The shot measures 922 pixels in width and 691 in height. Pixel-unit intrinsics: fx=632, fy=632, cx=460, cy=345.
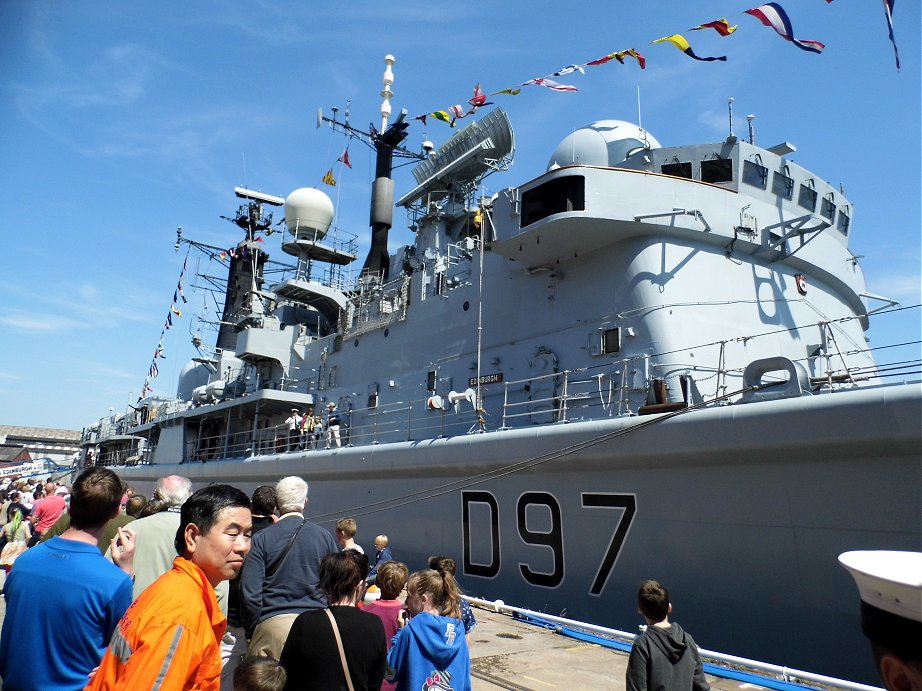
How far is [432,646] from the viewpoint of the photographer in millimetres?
2662

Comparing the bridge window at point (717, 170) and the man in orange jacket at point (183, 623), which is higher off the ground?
the bridge window at point (717, 170)

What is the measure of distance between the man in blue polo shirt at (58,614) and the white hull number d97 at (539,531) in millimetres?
5537

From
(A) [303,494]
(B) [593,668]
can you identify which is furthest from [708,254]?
(A) [303,494]

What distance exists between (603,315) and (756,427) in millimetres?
3395

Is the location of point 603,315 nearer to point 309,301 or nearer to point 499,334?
point 499,334

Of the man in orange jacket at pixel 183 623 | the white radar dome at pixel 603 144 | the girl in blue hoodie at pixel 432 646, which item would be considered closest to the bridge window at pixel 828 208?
the white radar dome at pixel 603 144

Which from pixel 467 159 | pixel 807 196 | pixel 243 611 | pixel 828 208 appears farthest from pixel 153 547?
pixel 467 159

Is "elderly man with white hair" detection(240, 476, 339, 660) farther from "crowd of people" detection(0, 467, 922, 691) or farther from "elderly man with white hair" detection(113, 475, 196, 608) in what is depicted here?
"elderly man with white hair" detection(113, 475, 196, 608)

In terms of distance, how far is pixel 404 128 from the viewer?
62.1ft

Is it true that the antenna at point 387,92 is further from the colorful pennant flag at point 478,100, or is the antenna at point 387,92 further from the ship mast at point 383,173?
the colorful pennant flag at point 478,100

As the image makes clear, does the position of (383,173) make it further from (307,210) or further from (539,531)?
(539,531)

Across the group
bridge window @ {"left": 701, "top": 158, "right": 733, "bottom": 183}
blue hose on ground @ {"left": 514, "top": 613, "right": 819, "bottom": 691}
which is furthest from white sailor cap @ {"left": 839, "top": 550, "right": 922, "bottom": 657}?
bridge window @ {"left": 701, "top": 158, "right": 733, "bottom": 183}

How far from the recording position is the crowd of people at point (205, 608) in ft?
5.25

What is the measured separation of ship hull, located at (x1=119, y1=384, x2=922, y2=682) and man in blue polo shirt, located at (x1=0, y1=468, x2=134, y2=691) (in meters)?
5.25
